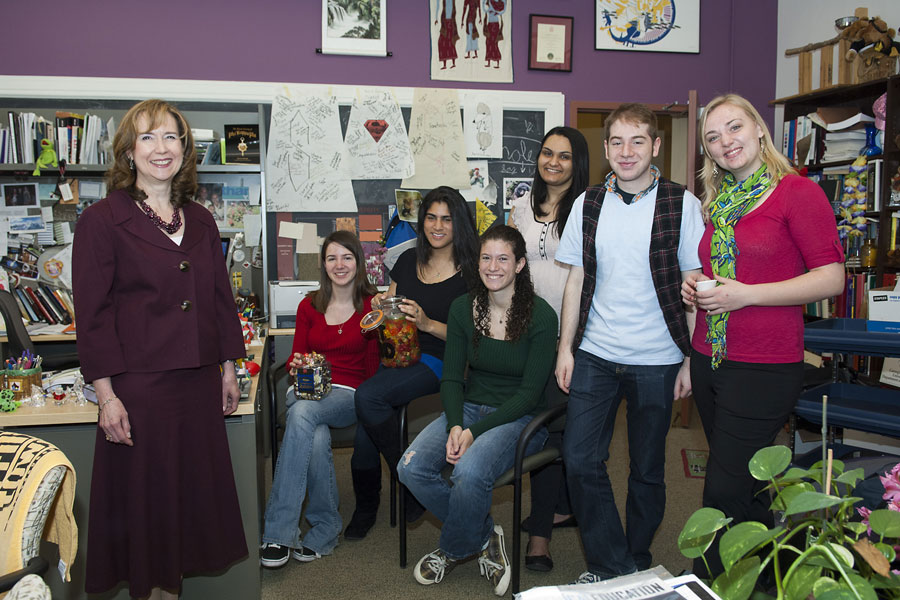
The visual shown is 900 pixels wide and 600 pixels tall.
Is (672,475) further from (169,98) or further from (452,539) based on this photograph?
(169,98)

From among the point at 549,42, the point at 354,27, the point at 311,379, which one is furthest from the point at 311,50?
the point at 311,379

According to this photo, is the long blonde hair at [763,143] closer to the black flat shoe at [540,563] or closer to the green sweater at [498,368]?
the green sweater at [498,368]

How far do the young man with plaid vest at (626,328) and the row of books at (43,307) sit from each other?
9.28 ft

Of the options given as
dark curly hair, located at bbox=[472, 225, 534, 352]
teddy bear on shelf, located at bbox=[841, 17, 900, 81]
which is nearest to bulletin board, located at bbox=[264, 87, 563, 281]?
teddy bear on shelf, located at bbox=[841, 17, 900, 81]

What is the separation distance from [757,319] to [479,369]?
3.12 feet

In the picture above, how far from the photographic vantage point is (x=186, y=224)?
180 cm

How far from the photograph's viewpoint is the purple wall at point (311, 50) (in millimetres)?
3682

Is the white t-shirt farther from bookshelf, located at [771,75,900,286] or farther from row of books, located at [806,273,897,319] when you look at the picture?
bookshelf, located at [771,75,900,286]

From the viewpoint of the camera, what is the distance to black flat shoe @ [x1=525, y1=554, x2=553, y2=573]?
232 centimetres

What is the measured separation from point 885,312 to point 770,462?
1.55m

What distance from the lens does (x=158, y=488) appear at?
1.74 metres

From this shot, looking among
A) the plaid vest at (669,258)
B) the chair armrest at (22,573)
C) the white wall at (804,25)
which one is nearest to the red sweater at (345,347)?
the plaid vest at (669,258)

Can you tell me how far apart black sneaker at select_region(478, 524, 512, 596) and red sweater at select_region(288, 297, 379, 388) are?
0.78 metres

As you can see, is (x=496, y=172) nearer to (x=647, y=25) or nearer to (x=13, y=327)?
(x=647, y=25)
